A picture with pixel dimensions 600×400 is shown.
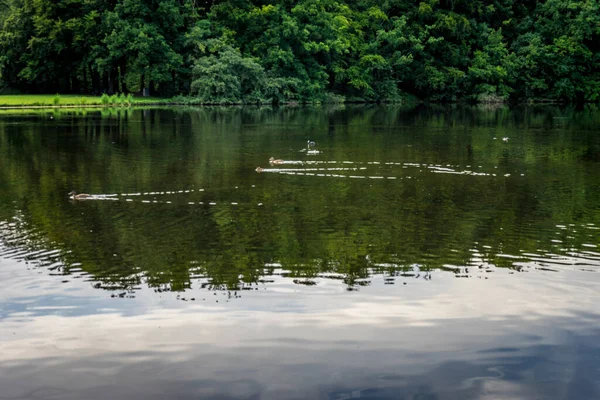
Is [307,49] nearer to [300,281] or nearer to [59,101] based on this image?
[59,101]

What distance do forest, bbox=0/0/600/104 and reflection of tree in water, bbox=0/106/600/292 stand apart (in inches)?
1466

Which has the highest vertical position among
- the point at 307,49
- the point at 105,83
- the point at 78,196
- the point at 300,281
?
the point at 307,49

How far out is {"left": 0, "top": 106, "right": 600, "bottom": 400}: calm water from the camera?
8.11 metres

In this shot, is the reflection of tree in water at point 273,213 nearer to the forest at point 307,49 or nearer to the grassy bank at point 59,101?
the grassy bank at point 59,101

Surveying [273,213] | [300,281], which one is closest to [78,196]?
[273,213]

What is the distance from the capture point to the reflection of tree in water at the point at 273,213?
41.0ft

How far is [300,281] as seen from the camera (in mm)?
11570

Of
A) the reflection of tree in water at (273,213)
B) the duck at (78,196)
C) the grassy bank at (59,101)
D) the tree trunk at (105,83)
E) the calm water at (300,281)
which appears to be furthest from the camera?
the tree trunk at (105,83)

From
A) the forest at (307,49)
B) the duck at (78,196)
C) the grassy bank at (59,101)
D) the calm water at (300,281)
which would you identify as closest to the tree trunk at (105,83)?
the forest at (307,49)

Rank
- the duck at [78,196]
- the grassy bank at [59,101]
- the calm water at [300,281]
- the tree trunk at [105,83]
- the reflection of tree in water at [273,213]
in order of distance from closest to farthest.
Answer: the calm water at [300,281], the reflection of tree in water at [273,213], the duck at [78,196], the grassy bank at [59,101], the tree trunk at [105,83]

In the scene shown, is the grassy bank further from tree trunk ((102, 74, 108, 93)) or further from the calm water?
the calm water

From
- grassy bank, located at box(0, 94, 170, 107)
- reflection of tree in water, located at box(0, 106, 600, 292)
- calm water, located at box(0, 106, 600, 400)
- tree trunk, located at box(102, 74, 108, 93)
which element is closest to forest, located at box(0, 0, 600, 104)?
tree trunk, located at box(102, 74, 108, 93)

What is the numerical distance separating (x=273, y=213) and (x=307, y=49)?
58217mm

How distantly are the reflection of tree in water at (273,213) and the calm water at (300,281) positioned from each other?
70 millimetres
